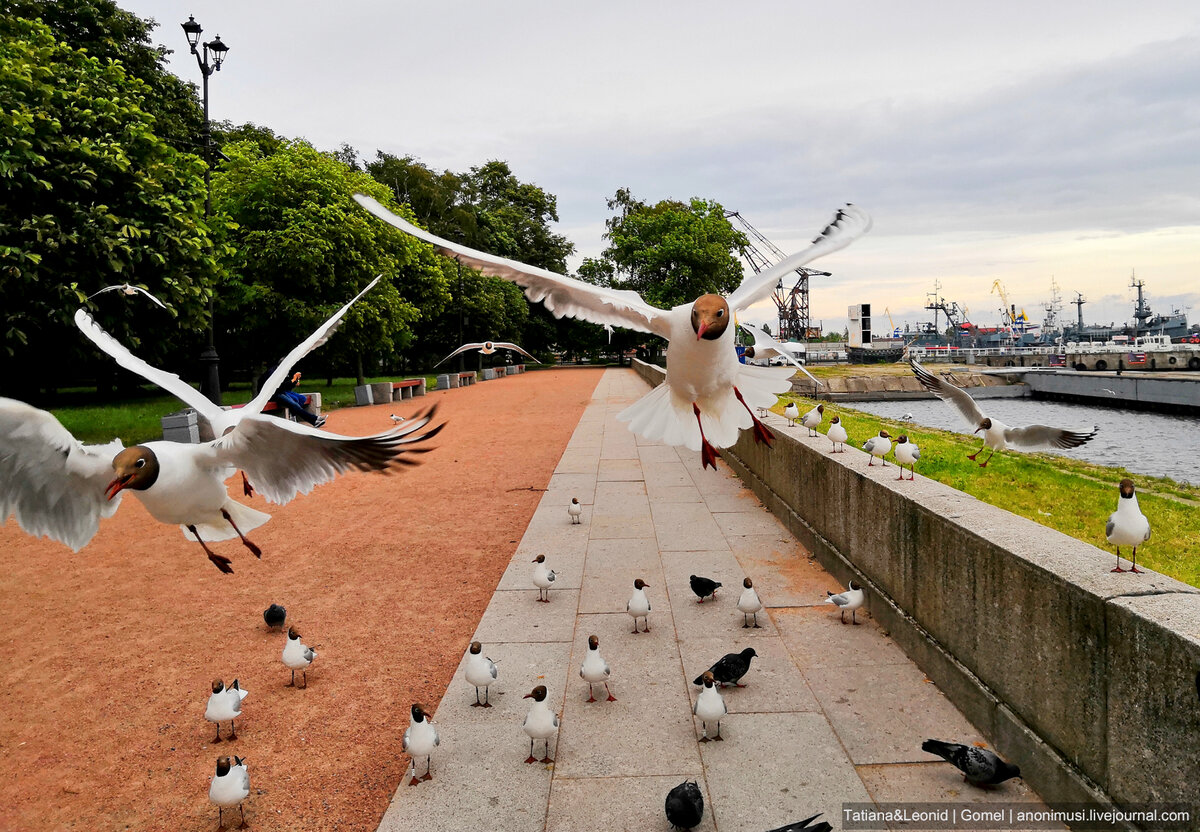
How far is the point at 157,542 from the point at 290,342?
19.1 meters

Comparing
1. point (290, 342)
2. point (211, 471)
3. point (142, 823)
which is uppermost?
Result: point (290, 342)

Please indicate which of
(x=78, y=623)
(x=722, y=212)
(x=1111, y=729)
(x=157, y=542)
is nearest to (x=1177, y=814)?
(x=1111, y=729)

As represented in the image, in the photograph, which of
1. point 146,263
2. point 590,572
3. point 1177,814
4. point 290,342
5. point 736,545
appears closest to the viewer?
point 1177,814

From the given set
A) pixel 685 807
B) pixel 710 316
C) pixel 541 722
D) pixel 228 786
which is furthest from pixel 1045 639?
pixel 228 786

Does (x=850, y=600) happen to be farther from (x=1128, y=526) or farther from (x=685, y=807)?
(x=685, y=807)

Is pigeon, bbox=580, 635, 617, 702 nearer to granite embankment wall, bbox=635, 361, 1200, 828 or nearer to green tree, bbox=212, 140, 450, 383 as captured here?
granite embankment wall, bbox=635, 361, 1200, 828

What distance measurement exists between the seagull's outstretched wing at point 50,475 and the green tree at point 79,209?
29.7 feet

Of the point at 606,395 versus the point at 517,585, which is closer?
the point at 517,585

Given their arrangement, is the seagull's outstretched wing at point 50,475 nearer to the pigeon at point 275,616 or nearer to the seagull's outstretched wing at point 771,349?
the pigeon at point 275,616

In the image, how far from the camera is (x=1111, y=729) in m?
2.52

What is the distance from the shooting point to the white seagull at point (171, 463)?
2.90 meters

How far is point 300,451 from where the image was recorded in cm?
338

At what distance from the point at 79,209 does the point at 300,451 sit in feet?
40.7

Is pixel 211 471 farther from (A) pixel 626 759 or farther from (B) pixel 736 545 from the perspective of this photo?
(B) pixel 736 545
